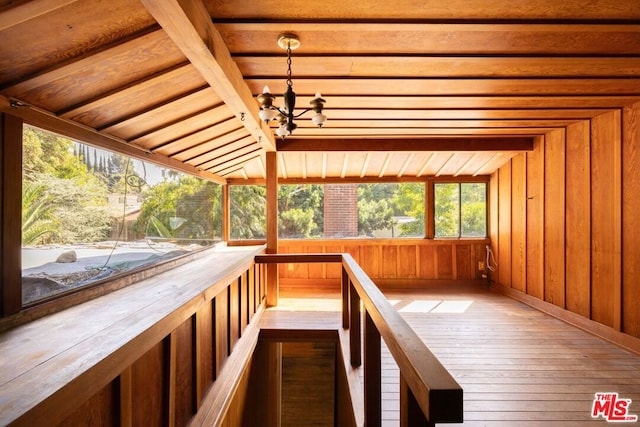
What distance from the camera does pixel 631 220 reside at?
3.44 metres

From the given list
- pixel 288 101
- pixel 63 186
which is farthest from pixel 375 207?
pixel 63 186

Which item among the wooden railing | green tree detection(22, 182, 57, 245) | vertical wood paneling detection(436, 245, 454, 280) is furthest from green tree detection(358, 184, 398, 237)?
green tree detection(22, 182, 57, 245)

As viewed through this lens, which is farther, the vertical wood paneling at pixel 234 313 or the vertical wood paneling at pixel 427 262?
the vertical wood paneling at pixel 427 262

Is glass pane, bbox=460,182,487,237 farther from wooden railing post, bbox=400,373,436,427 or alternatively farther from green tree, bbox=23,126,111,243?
green tree, bbox=23,126,111,243

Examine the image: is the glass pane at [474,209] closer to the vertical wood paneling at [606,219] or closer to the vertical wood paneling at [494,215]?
the vertical wood paneling at [494,215]

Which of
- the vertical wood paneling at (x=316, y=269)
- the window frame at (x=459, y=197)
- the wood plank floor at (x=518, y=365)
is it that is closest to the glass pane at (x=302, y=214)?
the vertical wood paneling at (x=316, y=269)

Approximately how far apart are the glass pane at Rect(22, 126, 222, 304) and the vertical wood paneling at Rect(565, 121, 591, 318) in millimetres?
5112

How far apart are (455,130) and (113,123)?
419cm

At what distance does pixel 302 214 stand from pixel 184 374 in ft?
16.8

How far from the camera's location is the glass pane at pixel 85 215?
6.11 feet

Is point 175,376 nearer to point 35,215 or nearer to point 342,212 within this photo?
point 35,215

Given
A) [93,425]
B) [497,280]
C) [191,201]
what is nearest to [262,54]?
[93,425]

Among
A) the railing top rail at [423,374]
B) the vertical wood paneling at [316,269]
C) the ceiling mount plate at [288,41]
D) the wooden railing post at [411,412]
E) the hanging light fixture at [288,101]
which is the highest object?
the ceiling mount plate at [288,41]

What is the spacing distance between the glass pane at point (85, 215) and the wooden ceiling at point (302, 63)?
0.52 ft
